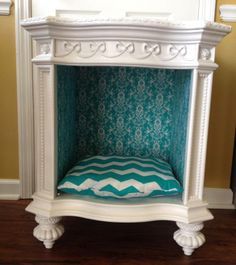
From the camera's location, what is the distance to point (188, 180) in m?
1.06

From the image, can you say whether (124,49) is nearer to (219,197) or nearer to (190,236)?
(190,236)

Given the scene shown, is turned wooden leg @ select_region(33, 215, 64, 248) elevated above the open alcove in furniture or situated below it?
below

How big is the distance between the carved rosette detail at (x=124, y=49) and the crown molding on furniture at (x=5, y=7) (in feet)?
2.02

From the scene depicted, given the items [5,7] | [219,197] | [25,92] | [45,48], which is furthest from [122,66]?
[219,197]

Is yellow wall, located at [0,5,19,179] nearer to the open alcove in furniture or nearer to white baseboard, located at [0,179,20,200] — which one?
white baseboard, located at [0,179,20,200]

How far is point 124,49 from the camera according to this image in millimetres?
965

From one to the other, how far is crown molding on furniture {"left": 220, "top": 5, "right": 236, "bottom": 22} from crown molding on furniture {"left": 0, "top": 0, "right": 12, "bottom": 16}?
98 centimetres

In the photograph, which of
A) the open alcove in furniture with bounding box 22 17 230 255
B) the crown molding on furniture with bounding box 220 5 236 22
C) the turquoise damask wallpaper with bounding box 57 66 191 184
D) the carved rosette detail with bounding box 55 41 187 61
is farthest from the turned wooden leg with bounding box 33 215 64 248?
the crown molding on furniture with bounding box 220 5 236 22

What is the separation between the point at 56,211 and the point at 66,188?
9 centimetres

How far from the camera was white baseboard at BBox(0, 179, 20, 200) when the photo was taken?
62.9 inches

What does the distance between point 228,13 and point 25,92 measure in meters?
1.03

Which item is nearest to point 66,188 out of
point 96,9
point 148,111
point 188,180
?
point 188,180

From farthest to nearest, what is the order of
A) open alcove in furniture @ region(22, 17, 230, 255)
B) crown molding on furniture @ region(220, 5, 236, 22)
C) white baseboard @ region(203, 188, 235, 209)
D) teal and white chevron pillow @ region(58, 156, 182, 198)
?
white baseboard @ region(203, 188, 235, 209)
crown molding on furniture @ region(220, 5, 236, 22)
teal and white chevron pillow @ region(58, 156, 182, 198)
open alcove in furniture @ region(22, 17, 230, 255)

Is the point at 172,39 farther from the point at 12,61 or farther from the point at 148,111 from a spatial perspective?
the point at 12,61
